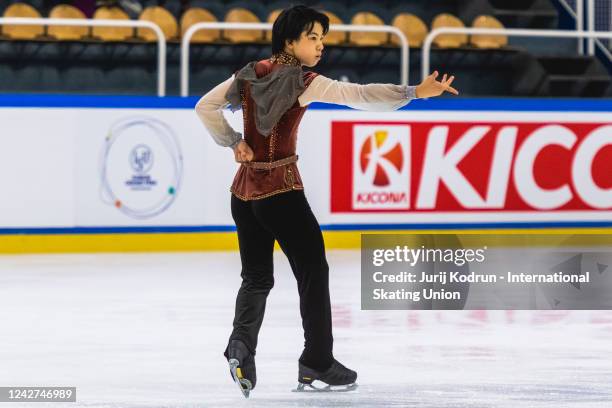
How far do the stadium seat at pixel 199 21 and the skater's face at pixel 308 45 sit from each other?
8.21 m

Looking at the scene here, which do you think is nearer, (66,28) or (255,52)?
(66,28)

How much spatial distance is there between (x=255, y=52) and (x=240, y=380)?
850 cm

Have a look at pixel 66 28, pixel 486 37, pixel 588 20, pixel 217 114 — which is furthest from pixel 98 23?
pixel 217 114

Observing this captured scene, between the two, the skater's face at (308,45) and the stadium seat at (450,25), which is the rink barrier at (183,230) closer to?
the stadium seat at (450,25)

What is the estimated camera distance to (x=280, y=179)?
458 cm

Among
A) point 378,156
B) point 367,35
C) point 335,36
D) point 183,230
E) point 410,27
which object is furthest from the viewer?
point 410,27

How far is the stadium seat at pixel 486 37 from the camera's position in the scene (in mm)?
13531

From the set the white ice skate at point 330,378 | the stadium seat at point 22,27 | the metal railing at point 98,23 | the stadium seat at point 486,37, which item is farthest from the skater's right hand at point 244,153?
the stadium seat at point 486,37

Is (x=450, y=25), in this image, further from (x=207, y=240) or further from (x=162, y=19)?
(x=207, y=240)

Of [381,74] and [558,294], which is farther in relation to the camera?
[381,74]

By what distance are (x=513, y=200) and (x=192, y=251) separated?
2.82 meters

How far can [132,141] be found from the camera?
405 inches

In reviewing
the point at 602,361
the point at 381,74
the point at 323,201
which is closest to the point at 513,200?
the point at 323,201

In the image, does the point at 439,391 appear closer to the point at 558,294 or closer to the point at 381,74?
the point at 558,294
